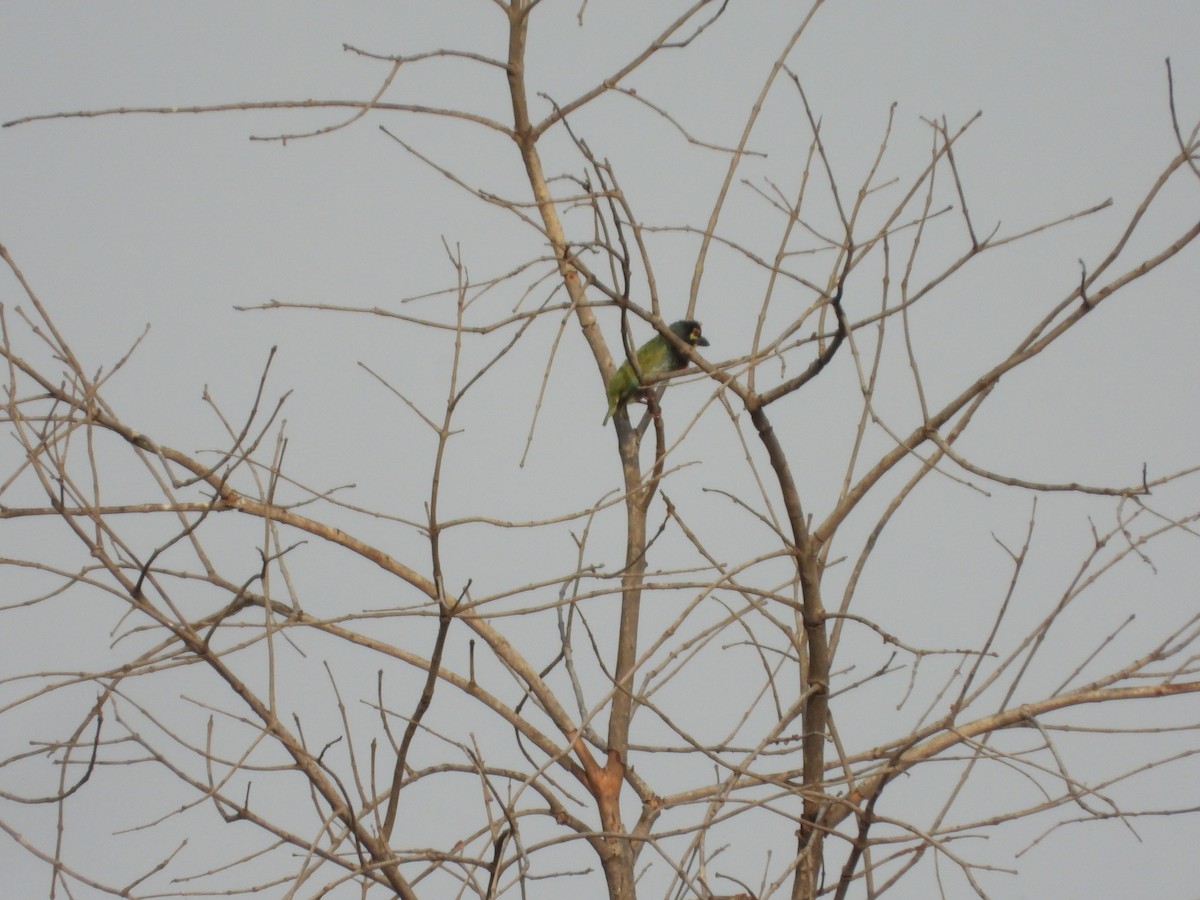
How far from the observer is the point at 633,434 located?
12.6 ft

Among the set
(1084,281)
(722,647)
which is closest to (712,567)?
(722,647)

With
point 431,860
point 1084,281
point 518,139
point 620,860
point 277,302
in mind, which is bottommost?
point 431,860

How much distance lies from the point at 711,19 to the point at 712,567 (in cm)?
155

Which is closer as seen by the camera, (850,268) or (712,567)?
(850,268)

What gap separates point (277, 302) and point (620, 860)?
1.55m

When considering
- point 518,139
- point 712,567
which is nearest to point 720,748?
point 712,567

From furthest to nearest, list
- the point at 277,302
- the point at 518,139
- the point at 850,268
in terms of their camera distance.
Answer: the point at 518,139, the point at 277,302, the point at 850,268

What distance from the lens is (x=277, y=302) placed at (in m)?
3.03

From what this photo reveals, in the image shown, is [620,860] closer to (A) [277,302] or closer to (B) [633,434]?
(B) [633,434]

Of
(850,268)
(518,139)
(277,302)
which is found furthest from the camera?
(518,139)

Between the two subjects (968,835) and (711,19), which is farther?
(711,19)

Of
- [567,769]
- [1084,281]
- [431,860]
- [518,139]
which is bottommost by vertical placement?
[431,860]

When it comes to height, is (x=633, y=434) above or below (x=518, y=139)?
below

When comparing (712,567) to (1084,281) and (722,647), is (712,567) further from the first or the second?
(1084,281)
